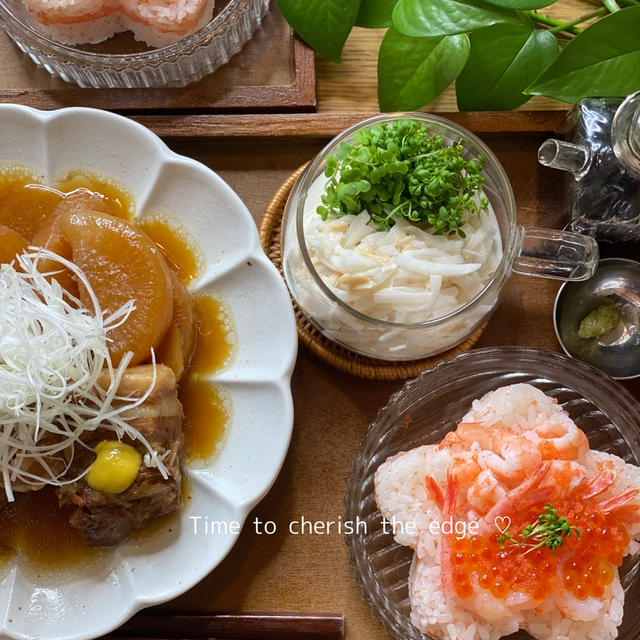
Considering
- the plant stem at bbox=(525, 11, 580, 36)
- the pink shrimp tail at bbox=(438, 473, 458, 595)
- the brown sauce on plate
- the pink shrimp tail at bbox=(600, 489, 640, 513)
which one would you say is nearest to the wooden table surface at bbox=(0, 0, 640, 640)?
the plant stem at bbox=(525, 11, 580, 36)

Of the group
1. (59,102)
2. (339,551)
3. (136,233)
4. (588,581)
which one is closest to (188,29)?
(59,102)

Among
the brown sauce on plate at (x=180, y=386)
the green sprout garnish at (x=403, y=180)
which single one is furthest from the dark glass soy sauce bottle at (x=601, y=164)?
the brown sauce on plate at (x=180, y=386)

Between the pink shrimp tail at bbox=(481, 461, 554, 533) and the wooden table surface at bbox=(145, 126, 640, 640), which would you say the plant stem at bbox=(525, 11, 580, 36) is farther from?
the pink shrimp tail at bbox=(481, 461, 554, 533)

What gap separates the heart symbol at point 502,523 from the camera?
2009 millimetres

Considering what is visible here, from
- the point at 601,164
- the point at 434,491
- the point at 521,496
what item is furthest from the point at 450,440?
the point at 601,164

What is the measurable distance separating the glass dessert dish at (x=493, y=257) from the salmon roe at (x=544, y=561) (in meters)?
0.59

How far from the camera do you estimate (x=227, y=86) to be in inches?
101

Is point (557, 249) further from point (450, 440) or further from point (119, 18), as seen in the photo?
point (119, 18)

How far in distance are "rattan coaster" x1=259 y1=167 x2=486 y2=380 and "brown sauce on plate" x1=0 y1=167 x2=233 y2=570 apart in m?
0.25

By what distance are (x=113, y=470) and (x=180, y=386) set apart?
1.47 feet

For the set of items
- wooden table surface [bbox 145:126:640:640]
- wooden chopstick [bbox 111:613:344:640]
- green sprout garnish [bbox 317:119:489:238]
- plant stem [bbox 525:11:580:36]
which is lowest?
wooden chopstick [bbox 111:613:344:640]

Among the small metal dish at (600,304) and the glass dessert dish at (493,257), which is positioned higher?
the glass dessert dish at (493,257)

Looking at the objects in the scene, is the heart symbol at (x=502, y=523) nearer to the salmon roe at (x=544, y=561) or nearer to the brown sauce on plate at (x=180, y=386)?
the salmon roe at (x=544, y=561)

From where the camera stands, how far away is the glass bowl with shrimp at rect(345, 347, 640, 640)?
2.01m
